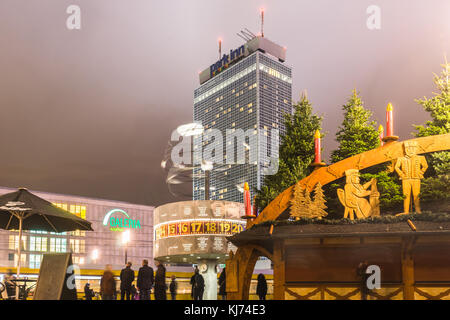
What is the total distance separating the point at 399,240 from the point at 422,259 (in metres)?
0.87

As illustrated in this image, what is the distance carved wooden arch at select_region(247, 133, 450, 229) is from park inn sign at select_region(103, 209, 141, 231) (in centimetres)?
11426

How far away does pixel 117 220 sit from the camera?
132m

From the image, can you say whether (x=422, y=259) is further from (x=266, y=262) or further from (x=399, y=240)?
(x=266, y=262)

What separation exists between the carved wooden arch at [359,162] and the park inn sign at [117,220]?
375 ft

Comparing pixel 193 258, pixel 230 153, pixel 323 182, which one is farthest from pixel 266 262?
pixel 323 182

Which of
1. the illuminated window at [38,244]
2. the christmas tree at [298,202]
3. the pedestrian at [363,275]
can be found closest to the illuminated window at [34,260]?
the illuminated window at [38,244]

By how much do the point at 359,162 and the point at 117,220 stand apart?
118845mm

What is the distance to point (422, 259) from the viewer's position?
15.6 metres

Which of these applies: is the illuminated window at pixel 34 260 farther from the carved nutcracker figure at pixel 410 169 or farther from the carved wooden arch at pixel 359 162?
the carved nutcracker figure at pixel 410 169

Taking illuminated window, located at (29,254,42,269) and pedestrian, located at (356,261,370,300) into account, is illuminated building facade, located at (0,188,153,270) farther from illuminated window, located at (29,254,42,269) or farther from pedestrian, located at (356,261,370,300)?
pedestrian, located at (356,261,370,300)

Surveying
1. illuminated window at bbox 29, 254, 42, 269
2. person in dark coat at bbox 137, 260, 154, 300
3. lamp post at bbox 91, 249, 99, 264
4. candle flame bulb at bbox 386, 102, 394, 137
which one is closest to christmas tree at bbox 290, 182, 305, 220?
candle flame bulb at bbox 386, 102, 394, 137

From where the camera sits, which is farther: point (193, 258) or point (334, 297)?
point (193, 258)

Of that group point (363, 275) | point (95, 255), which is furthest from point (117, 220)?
point (363, 275)
